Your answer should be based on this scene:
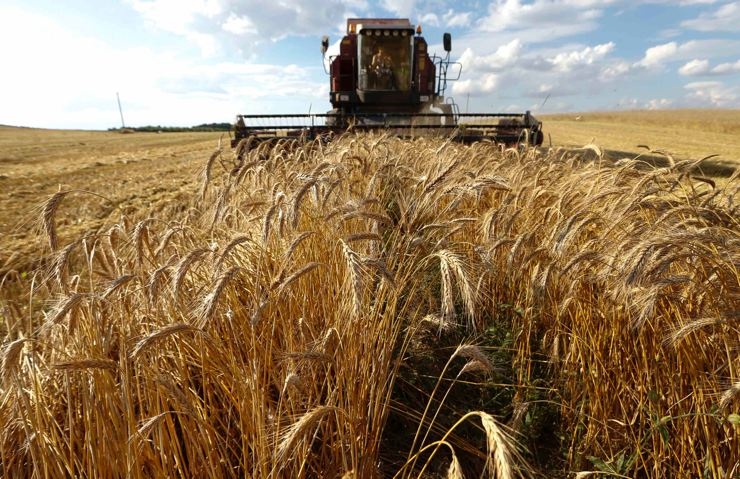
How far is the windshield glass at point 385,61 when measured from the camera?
12383 millimetres

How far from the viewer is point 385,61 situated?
12.5 metres

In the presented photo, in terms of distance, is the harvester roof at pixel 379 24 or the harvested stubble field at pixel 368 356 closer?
the harvested stubble field at pixel 368 356

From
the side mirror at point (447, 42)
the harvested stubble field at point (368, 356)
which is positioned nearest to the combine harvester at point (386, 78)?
the side mirror at point (447, 42)

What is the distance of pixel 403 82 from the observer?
12.7 m

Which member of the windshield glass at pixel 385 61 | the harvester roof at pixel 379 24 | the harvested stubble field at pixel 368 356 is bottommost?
the harvested stubble field at pixel 368 356

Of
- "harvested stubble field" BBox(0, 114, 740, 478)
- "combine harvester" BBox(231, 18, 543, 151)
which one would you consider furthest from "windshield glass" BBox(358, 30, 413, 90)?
"harvested stubble field" BBox(0, 114, 740, 478)

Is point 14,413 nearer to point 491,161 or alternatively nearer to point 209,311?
point 209,311

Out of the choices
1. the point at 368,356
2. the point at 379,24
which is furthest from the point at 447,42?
the point at 368,356

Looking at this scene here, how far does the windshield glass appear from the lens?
40.6 ft

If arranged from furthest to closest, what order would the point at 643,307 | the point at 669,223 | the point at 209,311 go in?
the point at 669,223, the point at 643,307, the point at 209,311

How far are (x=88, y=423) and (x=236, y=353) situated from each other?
65cm

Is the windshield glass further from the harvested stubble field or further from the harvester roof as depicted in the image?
the harvested stubble field

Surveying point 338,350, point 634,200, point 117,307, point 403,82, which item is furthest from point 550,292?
point 403,82

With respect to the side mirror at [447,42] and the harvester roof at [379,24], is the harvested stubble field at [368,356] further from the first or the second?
the harvester roof at [379,24]
